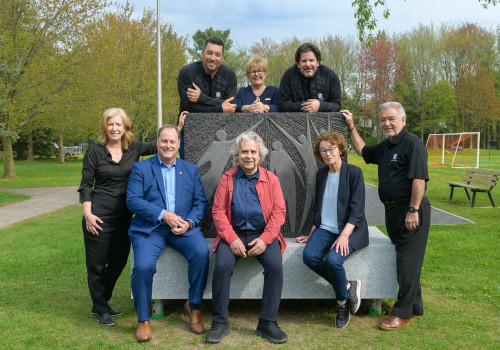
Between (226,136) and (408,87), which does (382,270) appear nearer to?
(226,136)

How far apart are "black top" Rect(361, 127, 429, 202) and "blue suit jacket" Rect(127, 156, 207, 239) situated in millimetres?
1613

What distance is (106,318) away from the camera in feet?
13.1

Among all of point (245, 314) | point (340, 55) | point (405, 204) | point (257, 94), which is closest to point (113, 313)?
point (245, 314)

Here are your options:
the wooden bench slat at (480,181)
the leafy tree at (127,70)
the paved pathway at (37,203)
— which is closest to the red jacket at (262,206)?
the paved pathway at (37,203)

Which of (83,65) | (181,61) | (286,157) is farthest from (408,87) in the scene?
(286,157)

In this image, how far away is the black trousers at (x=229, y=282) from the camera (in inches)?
146

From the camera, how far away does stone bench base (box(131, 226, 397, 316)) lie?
4070 millimetres

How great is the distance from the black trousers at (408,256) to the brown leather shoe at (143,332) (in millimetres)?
2030

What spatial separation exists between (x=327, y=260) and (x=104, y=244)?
74.6 inches

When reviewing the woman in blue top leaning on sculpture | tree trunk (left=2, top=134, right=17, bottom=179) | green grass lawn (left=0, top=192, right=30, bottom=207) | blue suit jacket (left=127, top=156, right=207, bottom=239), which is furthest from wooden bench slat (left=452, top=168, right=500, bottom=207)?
tree trunk (left=2, top=134, right=17, bottom=179)

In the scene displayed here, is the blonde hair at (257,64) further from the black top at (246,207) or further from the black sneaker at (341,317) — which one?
the black sneaker at (341,317)

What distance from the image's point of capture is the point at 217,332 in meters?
3.64

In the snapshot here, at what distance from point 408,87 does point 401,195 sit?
37589 millimetres

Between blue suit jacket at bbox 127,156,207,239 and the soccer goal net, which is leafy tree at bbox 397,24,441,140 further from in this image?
blue suit jacket at bbox 127,156,207,239
